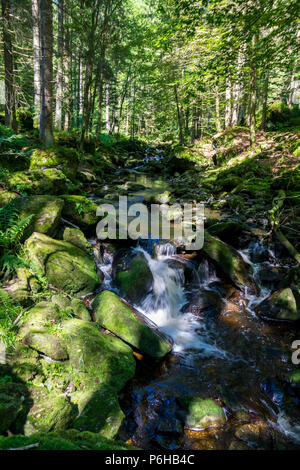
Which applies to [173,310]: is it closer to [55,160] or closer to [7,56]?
[55,160]

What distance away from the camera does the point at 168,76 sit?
19.3 m

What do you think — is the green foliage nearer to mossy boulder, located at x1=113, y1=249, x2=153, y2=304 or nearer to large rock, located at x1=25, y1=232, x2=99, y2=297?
large rock, located at x1=25, y1=232, x2=99, y2=297

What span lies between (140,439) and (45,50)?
11704 millimetres

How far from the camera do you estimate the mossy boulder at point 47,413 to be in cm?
226

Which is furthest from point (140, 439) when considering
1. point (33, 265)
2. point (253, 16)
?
point (253, 16)

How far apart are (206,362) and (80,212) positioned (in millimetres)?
4781

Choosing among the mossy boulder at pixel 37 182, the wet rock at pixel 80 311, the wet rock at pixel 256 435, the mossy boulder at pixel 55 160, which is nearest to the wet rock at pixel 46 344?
the wet rock at pixel 80 311

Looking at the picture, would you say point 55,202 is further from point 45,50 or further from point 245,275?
point 45,50

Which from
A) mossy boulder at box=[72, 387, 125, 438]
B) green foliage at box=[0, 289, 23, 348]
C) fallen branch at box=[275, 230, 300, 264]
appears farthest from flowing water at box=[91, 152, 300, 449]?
green foliage at box=[0, 289, 23, 348]

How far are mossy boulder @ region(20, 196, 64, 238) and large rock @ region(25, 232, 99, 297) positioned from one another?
0.22 metres

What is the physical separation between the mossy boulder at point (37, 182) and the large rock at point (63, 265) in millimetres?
2141

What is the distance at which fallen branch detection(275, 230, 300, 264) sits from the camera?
247 inches

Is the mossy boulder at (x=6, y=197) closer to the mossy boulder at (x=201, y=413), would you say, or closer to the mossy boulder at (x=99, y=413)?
the mossy boulder at (x=99, y=413)

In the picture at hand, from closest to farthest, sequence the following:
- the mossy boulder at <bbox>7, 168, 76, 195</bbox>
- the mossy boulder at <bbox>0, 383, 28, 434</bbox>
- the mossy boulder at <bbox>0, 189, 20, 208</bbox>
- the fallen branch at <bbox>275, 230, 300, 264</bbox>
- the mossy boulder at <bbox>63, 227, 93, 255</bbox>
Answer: the mossy boulder at <bbox>0, 383, 28, 434</bbox> < the mossy boulder at <bbox>0, 189, 20, 208</bbox> < the mossy boulder at <bbox>63, 227, 93, 255</bbox> < the fallen branch at <bbox>275, 230, 300, 264</bbox> < the mossy boulder at <bbox>7, 168, 76, 195</bbox>
